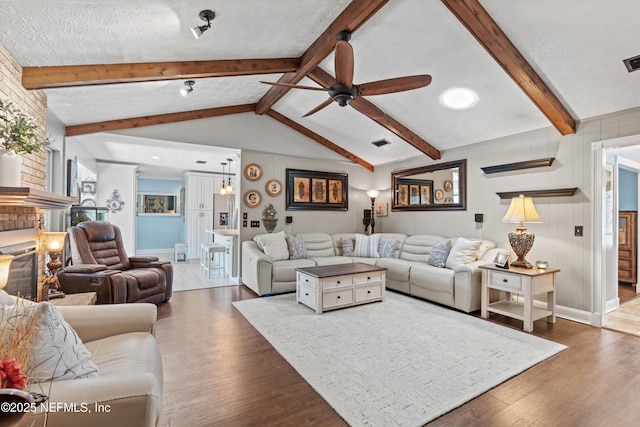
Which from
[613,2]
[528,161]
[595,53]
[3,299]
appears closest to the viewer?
[3,299]

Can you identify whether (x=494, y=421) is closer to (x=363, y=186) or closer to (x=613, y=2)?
(x=613, y=2)

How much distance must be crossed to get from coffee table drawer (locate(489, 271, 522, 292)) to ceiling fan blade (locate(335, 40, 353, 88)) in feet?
9.22

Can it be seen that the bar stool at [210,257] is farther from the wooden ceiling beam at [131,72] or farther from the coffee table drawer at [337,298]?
the wooden ceiling beam at [131,72]

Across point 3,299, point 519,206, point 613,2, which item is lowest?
point 3,299

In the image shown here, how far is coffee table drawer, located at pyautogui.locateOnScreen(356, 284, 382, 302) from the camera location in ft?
13.6

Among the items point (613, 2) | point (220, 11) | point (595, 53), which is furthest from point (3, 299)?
point (595, 53)

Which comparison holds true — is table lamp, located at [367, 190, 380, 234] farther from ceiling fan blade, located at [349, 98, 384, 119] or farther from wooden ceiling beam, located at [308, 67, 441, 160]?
ceiling fan blade, located at [349, 98, 384, 119]

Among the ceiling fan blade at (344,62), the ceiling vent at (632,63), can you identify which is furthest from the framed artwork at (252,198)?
the ceiling vent at (632,63)

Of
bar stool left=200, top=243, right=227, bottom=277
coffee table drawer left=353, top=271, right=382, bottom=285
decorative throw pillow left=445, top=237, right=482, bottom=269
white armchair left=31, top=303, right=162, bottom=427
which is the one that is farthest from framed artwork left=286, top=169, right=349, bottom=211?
white armchair left=31, top=303, right=162, bottom=427

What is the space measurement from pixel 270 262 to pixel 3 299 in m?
3.24

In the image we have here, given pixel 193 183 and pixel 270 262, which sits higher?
pixel 193 183

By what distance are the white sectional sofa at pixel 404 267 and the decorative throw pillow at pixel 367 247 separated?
0.09 meters

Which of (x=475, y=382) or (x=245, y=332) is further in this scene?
(x=245, y=332)

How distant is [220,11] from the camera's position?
240cm
